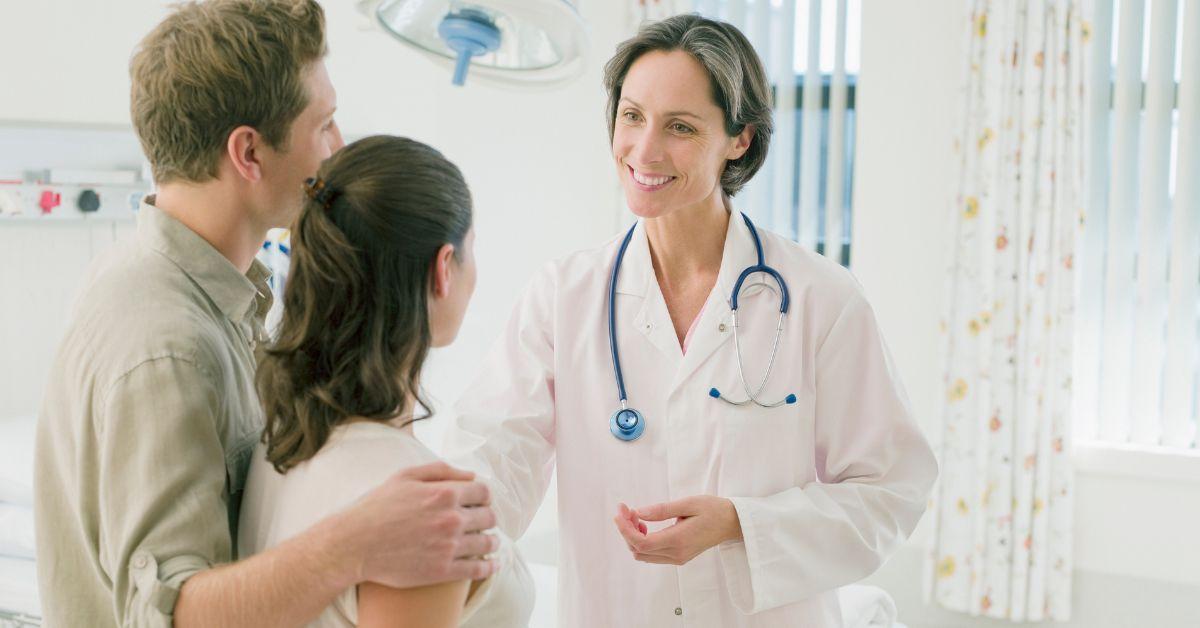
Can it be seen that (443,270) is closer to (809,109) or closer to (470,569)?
(470,569)

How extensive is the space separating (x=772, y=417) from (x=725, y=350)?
120mm

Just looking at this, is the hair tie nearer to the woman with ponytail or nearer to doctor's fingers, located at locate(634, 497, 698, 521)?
the woman with ponytail

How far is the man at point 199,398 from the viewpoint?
0.87 meters

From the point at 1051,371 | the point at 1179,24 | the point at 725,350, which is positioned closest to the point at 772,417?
the point at 725,350

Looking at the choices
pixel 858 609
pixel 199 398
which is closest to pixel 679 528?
pixel 199 398

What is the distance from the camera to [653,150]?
1417mm

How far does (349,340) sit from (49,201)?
6.20 feet

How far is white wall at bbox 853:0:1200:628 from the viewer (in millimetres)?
3092

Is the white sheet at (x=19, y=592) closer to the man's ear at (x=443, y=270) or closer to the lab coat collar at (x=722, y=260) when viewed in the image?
the lab coat collar at (x=722, y=260)

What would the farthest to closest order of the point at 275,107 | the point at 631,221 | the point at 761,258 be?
the point at 631,221
the point at 761,258
the point at 275,107

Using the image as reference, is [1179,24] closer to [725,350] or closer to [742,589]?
[725,350]

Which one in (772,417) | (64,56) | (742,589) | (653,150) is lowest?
(742,589)

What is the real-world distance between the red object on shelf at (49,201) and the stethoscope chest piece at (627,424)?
1.76m

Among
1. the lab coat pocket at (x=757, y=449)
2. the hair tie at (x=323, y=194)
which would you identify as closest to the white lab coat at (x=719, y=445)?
the lab coat pocket at (x=757, y=449)
